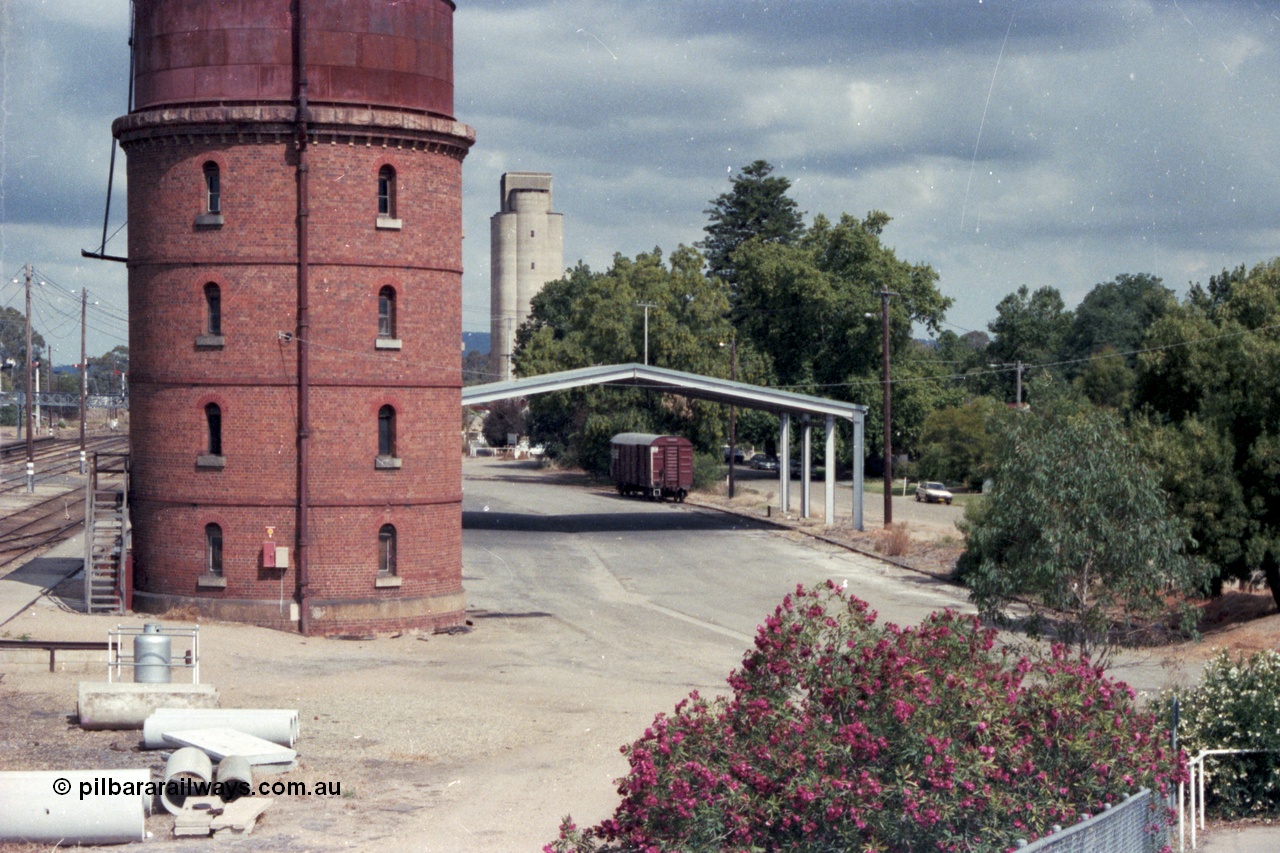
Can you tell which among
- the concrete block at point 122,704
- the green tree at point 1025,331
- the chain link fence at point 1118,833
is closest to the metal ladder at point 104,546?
the concrete block at point 122,704

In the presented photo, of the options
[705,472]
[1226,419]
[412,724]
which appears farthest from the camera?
[705,472]

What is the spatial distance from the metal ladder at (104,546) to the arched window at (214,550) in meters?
1.97

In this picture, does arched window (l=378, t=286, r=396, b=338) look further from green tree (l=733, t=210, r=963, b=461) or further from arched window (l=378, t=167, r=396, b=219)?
green tree (l=733, t=210, r=963, b=461)

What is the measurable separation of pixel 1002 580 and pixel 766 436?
71.5 metres

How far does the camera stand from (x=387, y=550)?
101 feet

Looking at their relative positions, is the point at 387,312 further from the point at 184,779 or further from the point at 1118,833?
the point at 1118,833

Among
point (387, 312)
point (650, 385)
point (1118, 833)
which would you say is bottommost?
point (1118, 833)

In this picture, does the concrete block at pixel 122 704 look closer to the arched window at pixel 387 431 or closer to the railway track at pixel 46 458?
the arched window at pixel 387 431

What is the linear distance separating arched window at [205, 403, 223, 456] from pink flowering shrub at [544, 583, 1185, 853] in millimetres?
19867

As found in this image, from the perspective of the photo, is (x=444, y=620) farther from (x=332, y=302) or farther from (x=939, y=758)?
(x=939, y=758)

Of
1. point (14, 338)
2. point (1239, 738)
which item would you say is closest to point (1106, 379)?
point (1239, 738)

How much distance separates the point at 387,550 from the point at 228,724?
13313 millimetres

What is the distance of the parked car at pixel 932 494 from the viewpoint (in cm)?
7625

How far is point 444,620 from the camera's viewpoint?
3138cm
